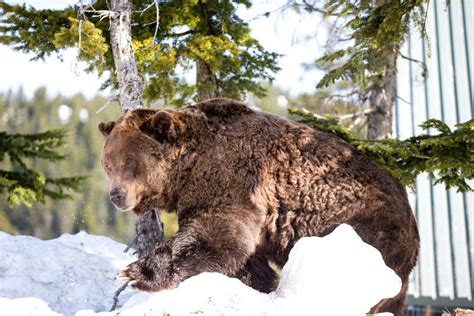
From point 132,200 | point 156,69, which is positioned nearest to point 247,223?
point 132,200

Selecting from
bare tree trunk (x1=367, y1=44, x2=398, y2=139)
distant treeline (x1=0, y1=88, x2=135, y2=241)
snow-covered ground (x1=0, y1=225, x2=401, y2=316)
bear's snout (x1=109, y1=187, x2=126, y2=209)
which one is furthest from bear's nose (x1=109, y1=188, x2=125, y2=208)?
distant treeline (x1=0, y1=88, x2=135, y2=241)

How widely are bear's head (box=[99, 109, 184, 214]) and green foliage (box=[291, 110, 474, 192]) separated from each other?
2.02 m

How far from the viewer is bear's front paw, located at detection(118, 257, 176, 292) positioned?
12.5 feet

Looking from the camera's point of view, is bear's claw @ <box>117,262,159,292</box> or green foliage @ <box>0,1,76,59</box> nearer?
bear's claw @ <box>117,262,159,292</box>

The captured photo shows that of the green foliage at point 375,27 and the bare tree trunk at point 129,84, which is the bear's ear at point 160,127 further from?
the green foliage at point 375,27

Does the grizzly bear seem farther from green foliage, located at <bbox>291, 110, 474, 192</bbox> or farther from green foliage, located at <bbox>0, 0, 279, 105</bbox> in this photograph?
green foliage, located at <bbox>0, 0, 279, 105</bbox>

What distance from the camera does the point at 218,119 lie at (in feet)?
15.0

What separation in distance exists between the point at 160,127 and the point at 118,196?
0.63m

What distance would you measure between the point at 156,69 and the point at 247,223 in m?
3.97

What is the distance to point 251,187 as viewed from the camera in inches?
167

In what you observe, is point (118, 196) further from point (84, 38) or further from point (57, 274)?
point (84, 38)

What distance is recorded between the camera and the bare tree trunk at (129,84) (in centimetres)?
611

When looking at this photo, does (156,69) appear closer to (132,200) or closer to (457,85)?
(132,200)

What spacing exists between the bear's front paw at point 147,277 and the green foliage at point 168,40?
3312 mm
